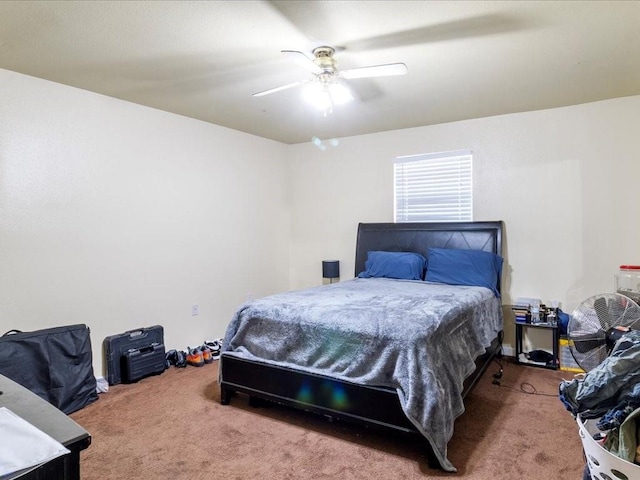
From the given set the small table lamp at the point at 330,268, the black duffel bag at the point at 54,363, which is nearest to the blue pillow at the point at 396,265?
the small table lamp at the point at 330,268

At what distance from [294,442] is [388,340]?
0.86m

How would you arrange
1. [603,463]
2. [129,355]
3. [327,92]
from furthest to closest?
1. [129,355]
2. [327,92]
3. [603,463]

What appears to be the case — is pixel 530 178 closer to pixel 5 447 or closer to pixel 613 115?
pixel 613 115

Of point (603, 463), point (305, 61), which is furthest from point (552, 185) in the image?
point (603, 463)

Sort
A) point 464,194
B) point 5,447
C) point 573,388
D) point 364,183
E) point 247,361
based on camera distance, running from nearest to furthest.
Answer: point 5,447 < point 573,388 < point 247,361 < point 464,194 < point 364,183

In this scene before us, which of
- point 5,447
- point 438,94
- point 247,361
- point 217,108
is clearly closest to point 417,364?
point 247,361

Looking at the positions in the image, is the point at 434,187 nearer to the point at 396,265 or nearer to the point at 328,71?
the point at 396,265

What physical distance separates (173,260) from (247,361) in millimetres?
1617

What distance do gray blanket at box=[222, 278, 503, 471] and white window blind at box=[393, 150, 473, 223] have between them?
4.25 ft

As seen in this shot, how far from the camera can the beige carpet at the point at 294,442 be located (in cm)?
212

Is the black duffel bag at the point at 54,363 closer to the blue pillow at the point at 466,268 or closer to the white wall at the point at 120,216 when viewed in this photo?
the white wall at the point at 120,216

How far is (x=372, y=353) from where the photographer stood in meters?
2.36

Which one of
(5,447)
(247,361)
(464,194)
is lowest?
(247,361)

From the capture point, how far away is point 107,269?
11.2 ft
